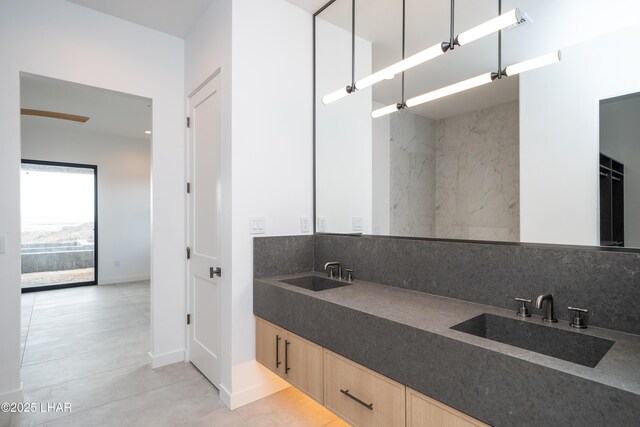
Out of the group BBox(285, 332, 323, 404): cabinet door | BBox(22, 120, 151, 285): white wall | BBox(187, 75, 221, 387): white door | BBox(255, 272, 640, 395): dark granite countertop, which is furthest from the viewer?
BBox(22, 120, 151, 285): white wall

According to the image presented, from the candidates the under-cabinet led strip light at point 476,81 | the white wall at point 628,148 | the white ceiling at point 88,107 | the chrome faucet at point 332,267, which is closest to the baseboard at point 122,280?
the white ceiling at point 88,107

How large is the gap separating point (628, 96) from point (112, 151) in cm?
726

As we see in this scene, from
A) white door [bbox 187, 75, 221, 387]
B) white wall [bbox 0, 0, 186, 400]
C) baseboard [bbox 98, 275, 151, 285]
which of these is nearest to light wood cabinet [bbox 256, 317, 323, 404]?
white door [bbox 187, 75, 221, 387]

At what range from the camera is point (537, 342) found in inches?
50.6

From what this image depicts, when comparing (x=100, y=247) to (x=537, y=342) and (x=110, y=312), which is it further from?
(x=537, y=342)

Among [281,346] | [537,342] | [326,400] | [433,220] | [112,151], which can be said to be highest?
[112,151]

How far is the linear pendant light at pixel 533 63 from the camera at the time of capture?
138 cm

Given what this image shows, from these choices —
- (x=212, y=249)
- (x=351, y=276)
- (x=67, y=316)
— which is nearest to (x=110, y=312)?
(x=67, y=316)

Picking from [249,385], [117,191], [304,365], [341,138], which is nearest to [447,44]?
[341,138]

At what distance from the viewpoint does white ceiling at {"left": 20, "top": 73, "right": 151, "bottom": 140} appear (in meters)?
3.93

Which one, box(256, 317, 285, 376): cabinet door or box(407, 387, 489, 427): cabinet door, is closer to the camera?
box(407, 387, 489, 427): cabinet door

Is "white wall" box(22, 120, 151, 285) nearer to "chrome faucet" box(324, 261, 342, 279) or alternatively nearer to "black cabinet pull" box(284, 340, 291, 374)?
"chrome faucet" box(324, 261, 342, 279)

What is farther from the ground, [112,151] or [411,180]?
[112,151]

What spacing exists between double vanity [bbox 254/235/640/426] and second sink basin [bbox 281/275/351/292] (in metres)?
0.02
